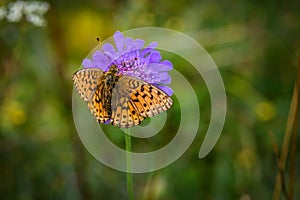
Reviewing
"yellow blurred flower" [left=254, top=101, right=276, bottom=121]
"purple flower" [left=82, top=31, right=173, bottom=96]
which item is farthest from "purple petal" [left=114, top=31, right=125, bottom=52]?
"yellow blurred flower" [left=254, top=101, right=276, bottom=121]

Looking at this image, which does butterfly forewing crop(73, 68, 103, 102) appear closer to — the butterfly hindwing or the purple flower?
the purple flower

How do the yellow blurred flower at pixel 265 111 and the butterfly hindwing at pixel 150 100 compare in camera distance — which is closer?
the butterfly hindwing at pixel 150 100

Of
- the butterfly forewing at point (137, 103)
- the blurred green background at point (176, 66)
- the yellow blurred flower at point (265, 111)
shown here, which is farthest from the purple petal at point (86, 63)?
the yellow blurred flower at point (265, 111)

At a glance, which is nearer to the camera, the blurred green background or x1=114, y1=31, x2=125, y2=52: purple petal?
x1=114, y1=31, x2=125, y2=52: purple petal

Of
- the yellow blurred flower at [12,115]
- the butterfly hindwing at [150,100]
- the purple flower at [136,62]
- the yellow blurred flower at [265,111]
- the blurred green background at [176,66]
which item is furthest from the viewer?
the yellow blurred flower at [265,111]

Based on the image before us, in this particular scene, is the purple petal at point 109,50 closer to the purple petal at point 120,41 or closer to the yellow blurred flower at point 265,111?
the purple petal at point 120,41

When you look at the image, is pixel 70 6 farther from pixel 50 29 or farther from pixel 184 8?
pixel 184 8

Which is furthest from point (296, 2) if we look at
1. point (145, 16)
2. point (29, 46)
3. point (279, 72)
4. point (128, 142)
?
point (128, 142)
